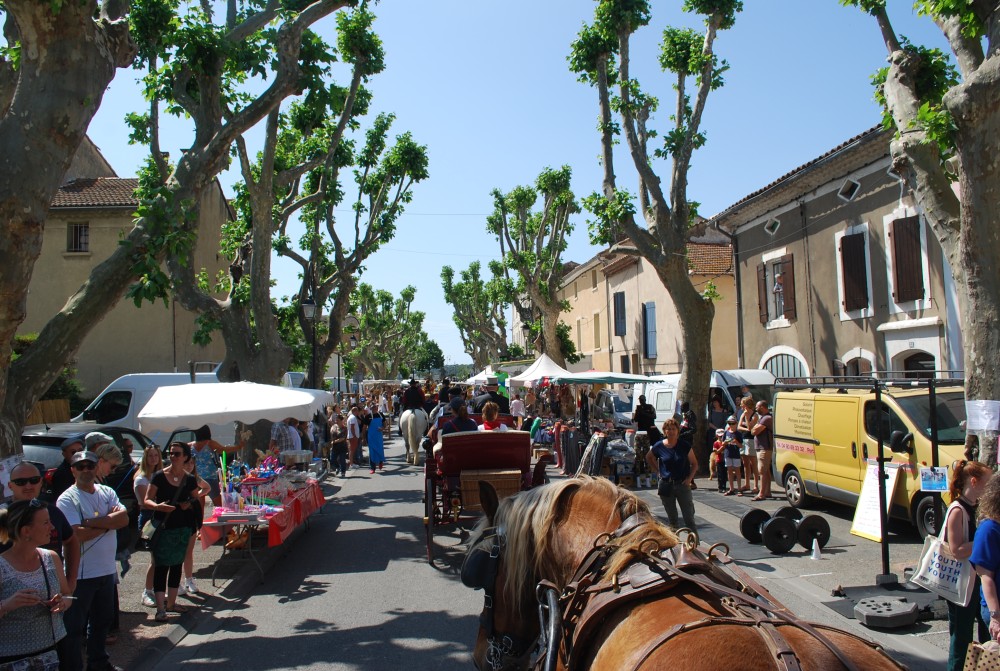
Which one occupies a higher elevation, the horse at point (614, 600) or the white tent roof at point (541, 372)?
the white tent roof at point (541, 372)

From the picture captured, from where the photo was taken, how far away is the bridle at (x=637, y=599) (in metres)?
2.02

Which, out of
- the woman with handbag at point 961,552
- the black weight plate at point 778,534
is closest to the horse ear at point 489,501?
the woman with handbag at point 961,552

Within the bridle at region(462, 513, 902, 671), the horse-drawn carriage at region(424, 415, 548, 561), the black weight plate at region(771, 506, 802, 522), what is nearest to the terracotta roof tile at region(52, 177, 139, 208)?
the horse-drawn carriage at region(424, 415, 548, 561)

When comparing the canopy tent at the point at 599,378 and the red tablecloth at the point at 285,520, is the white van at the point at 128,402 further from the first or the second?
the red tablecloth at the point at 285,520

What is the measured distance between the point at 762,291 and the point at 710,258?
29.0ft

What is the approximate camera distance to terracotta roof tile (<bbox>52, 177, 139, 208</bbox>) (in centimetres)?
2677

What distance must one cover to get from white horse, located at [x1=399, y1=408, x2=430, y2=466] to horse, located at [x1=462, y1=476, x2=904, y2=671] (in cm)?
1601

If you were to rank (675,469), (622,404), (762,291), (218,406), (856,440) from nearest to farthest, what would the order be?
(675,469) → (218,406) → (856,440) → (762,291) → (622,404)

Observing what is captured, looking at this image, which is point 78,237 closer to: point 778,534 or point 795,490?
point 795,490

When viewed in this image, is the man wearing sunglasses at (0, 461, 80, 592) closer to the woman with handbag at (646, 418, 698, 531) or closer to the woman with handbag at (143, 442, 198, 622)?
the woman with handbag at (143, 442, 198, 622)

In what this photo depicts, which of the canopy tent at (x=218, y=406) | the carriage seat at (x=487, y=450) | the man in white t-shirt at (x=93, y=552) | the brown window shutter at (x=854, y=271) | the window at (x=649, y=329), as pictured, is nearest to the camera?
the man in white t-shirt at (x=93, y=552)

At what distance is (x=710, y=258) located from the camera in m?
28.7

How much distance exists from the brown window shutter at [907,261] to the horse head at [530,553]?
13.5m

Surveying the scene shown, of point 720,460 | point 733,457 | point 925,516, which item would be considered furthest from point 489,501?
point 720,460
